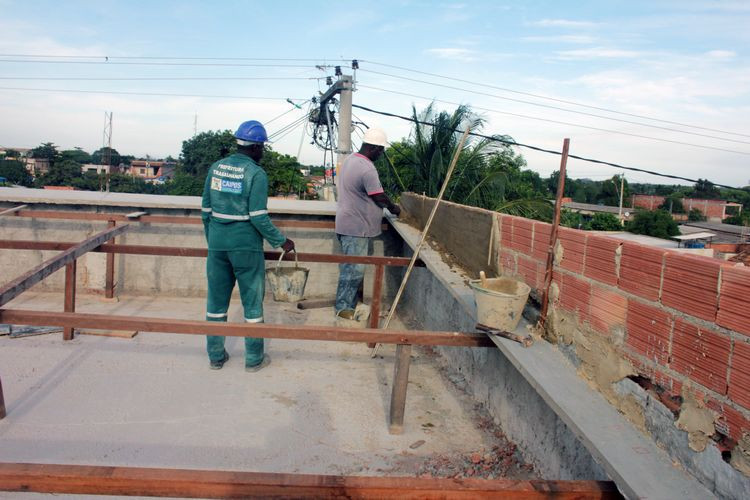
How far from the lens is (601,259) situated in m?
2.65

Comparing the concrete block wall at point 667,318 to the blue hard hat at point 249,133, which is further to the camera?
the blue hard hat at point 249,133

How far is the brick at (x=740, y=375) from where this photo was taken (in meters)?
1.75

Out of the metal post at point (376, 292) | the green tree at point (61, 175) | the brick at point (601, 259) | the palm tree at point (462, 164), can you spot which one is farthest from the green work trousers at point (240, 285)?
the green tree at point (61, 175)

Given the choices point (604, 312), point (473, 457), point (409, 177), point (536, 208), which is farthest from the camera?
point (409, 177)

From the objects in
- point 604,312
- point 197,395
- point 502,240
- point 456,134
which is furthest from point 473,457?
point 456,134

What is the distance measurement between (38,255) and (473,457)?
225 inches

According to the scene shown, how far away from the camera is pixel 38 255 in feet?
21.5

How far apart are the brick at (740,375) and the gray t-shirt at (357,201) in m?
3.78

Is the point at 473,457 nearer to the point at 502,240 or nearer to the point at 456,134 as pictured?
the point at 502,240

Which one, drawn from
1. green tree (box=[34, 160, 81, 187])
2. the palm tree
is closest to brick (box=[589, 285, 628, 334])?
the palm tree

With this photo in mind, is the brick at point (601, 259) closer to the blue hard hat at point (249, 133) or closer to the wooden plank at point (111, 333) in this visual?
the blue hard hat at point (249, 133)

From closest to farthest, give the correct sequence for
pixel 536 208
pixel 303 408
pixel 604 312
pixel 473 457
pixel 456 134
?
1. pixel 604 312
2. pixel 473 457
3. pixel 303 408
4. pixel 536 208
5. pixel 456 134

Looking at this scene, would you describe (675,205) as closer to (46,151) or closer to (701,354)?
(701,354)

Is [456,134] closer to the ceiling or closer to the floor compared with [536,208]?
closer to the ceiling
